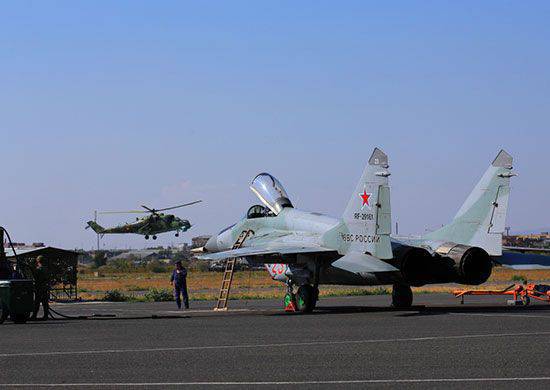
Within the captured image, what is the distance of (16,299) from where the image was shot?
22.5 meters

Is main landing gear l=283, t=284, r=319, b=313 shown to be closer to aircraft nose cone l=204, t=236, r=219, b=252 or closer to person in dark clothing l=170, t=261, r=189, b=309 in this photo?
aircraft nose cone l=204, t=236, r=219, b=252

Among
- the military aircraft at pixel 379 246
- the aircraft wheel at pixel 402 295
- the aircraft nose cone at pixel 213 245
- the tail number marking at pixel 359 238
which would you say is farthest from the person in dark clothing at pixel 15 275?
the aircraft wheel at pixel 402 295

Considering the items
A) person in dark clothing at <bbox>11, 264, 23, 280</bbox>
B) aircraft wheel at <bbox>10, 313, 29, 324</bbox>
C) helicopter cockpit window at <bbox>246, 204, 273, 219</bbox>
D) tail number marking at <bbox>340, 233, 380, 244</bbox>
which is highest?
helicopter cockpit window at <bbox>246, 204, 273, 219</bbox>

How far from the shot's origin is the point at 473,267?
25.3 meters

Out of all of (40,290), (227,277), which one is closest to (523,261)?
(227,277)

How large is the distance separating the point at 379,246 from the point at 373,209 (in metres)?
0.92

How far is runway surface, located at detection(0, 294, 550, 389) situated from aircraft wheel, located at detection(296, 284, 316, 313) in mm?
3198

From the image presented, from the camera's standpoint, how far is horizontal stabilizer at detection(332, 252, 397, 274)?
24.1 meters

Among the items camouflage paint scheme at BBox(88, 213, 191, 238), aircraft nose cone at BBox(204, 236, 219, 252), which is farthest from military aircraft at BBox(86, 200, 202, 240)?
aircraft nose cone at BBox(204, 236, 219, 252)

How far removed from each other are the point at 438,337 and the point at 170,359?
16.8 ft

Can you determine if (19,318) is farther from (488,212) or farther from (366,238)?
Answer: (488,212)

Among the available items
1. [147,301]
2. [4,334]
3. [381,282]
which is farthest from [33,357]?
[147,301]

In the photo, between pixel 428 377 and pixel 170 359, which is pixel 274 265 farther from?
pixel 428 377

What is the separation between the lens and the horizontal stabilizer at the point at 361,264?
24.1 metres
